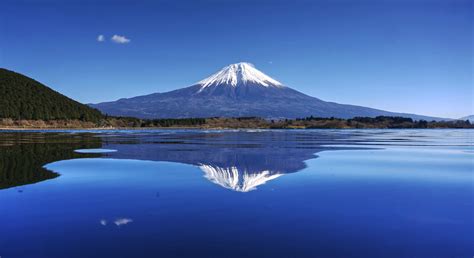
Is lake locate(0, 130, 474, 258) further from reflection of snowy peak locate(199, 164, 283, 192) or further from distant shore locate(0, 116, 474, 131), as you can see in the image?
distant shore locate(0, 116, 474, 131)

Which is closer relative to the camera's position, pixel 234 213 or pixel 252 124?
pixel 234 213

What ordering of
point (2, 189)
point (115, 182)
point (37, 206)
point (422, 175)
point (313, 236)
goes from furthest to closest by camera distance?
point (422, 175) → point (115, 182) → point (2, 189) → point (37, 206) → point (313, 236)

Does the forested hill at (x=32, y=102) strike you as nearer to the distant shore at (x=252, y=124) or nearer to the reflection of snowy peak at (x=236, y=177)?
the distant shore at (x=252, y=124)

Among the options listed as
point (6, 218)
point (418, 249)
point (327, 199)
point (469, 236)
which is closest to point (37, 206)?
point (6, 218)

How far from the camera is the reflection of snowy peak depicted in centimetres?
1330

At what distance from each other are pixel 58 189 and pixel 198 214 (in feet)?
19.4

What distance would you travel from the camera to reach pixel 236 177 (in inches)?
603

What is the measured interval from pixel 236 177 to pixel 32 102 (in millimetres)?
127089

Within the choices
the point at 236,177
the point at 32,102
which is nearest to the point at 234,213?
the point at 236,177

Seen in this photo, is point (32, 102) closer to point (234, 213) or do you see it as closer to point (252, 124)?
point (252, 124)

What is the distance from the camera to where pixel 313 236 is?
24.7ft

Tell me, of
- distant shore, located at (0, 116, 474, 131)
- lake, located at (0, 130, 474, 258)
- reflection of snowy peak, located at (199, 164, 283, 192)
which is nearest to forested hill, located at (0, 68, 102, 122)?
distant shore, located at (0, 116, 474, 131)

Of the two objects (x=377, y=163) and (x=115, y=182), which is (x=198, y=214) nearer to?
(x=115, y=182)

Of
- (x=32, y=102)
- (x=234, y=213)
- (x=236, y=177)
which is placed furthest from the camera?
(x=32, y=102)
